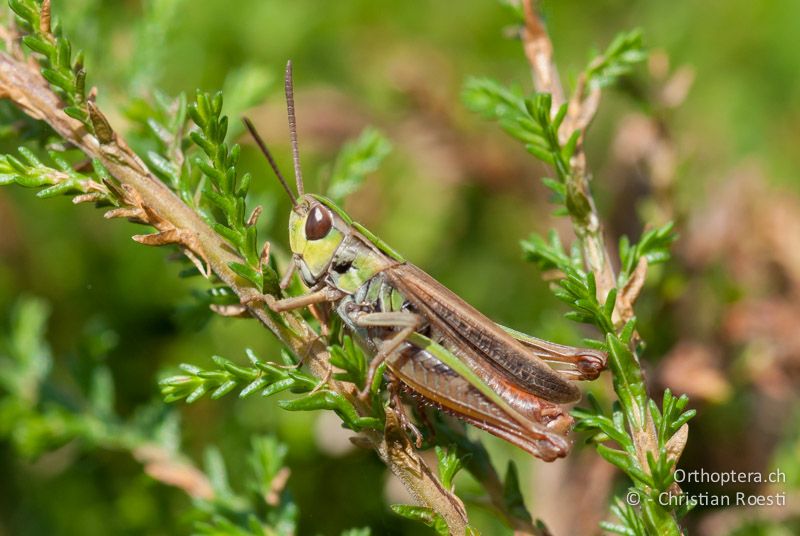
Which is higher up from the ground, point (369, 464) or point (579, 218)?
point (579, 218)

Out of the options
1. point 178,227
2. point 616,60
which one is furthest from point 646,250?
point 178,227

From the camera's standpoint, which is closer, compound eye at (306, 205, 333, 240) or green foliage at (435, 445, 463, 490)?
green foliage at (435, 445, 463, 490)

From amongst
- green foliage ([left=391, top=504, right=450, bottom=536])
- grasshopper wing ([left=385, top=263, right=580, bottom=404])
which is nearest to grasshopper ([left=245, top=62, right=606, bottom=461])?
grasshopper wing ([left=385, top=263, right=580, bottom=404])

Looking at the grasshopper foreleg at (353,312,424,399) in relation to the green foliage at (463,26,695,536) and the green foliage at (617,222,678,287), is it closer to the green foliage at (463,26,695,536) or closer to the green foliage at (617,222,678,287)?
the green foliage at (463,26,695,536)

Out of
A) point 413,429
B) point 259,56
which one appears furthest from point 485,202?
point 413,429

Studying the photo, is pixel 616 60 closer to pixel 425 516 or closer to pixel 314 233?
pixel 314 233

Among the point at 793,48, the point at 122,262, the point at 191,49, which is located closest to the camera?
the point at 122,262

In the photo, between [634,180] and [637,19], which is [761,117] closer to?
[637,19]
